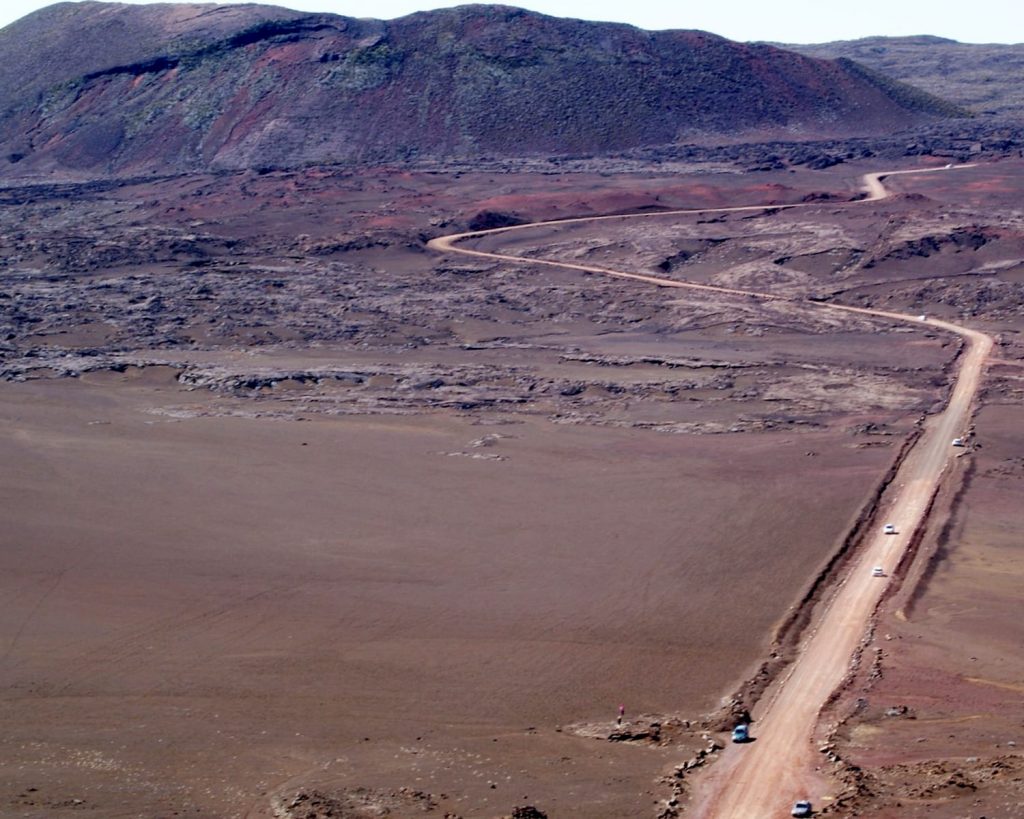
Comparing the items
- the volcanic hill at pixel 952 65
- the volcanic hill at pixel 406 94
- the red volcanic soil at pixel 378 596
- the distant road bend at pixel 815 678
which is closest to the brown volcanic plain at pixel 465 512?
the red volcanic soil at pixel 378 596

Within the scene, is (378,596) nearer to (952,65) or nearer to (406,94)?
(406,94)

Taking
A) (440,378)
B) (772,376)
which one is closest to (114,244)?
(440,378)

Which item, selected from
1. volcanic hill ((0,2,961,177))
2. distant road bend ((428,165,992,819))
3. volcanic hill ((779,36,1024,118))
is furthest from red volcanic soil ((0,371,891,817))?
volcanic hill ((779,36,1024,118))

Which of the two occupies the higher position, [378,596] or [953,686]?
[378,596]

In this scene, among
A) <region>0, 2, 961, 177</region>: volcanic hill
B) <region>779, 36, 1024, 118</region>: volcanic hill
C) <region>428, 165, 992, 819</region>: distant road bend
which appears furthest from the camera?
<region>779, 36, 1024, 118</region>: volcanic hill

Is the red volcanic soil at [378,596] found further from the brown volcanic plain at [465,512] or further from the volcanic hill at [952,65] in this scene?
the volcanic hill at [952,65]

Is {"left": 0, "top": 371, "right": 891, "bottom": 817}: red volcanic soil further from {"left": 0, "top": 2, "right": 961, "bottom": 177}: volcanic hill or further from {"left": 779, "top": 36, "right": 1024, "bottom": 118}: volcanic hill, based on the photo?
{"left": 779, "top": 36, "right": 1024, "bottom": 118}: volcanic hill

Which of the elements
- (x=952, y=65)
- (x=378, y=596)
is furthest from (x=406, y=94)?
(x=952, y=65)
